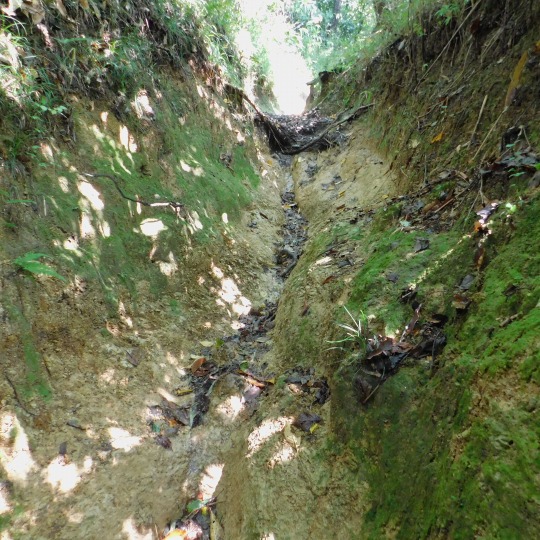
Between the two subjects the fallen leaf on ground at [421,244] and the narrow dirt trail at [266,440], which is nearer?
the narrow dirt trail at [266,440]

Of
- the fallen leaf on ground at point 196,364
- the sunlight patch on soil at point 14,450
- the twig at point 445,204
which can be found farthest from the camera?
the fallen leaf on ground at point 196,364

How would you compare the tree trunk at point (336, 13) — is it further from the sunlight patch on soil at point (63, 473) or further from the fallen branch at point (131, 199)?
the sunlight patch on soil at point (63, 473)

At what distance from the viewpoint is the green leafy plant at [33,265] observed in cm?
302

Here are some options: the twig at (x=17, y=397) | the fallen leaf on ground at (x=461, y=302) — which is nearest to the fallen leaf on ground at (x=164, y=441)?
the twig at (x=17, y=397)

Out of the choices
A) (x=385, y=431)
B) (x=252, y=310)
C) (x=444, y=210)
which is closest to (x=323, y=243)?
(x=252, y=310)

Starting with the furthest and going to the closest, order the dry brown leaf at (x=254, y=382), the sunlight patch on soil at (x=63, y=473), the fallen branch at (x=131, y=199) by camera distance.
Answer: the fallen branch at (x=131, y=199), the dry brown leaf at (x=254, y=382), the sunlight patch on soil at (x=63, y=473)

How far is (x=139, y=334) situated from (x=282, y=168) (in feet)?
18.6

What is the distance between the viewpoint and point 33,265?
3035 millimetres

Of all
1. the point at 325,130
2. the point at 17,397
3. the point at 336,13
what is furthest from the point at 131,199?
the point at 336,13

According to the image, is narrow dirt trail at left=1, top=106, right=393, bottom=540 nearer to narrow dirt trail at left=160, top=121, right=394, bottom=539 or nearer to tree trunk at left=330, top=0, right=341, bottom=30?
narrow dirt trail at left=160, top=121, right=394, bottom=539

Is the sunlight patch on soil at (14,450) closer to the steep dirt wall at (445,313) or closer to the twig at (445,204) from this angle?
the steep dirt wall at (445,313)

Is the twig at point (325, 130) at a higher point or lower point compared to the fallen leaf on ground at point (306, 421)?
higher

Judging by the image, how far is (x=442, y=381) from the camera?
202 cm

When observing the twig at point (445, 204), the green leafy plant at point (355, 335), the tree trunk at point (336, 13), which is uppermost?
the tree trunk at point (336, 13)
